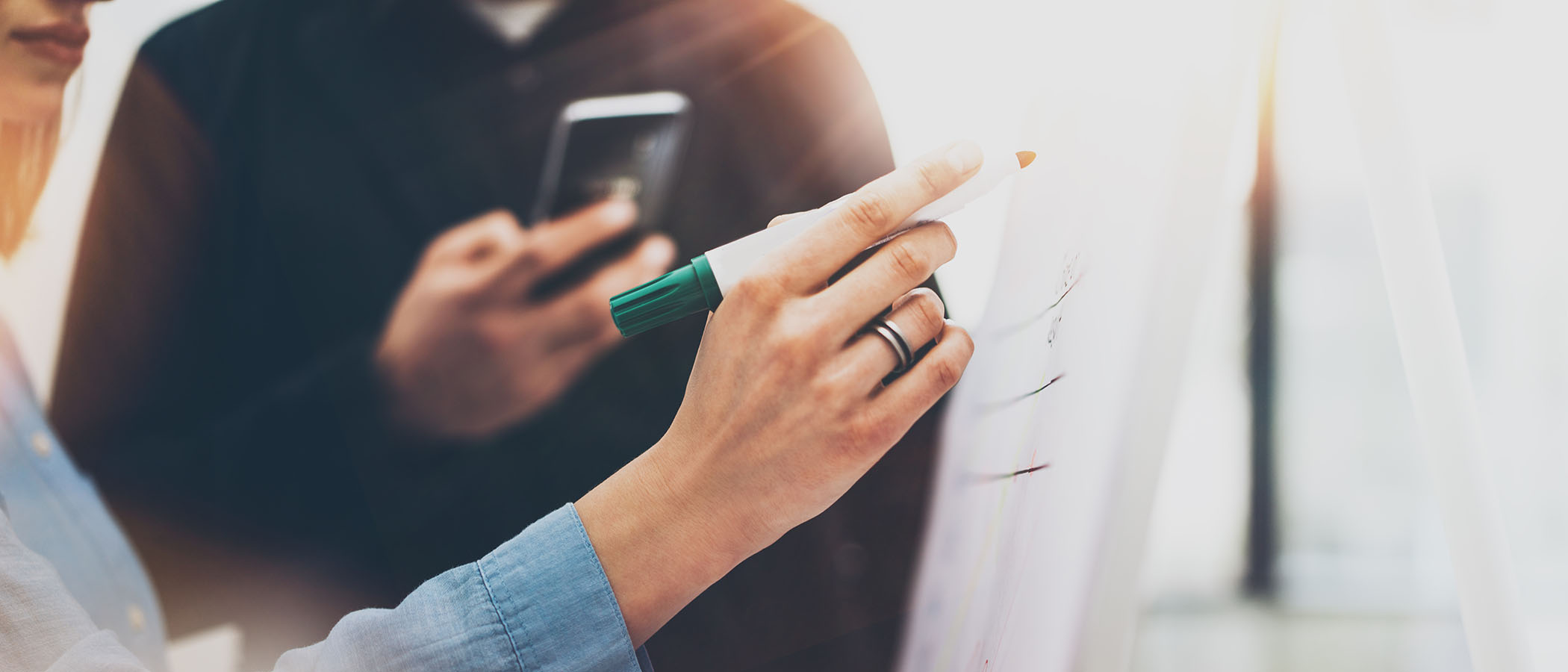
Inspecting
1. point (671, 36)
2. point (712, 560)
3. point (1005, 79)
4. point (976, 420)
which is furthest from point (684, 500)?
point (671, 36)

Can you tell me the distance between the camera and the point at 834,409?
228 millimetres

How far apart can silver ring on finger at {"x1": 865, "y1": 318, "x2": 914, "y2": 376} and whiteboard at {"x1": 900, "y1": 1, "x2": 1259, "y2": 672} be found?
44 millimetres

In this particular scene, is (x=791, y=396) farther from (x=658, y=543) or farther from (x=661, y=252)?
(x=661, y=252)

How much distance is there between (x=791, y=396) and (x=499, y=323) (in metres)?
0.48

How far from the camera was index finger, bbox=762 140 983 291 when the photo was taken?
0.23 m

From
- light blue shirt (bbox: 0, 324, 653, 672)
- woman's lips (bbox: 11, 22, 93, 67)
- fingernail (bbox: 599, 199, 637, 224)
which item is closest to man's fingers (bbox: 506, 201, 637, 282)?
fingernail (bbox: 599, 199, 637, 224)

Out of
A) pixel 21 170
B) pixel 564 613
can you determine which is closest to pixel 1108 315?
pixel 564 613

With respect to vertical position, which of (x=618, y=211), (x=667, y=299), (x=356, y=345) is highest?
(x=667, y=299)

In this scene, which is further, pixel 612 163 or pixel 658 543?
pixel 612 163

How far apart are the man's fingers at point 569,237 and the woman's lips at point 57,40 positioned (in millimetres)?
295

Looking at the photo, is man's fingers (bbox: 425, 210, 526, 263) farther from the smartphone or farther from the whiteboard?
the whiteboard

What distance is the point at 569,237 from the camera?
655 mm

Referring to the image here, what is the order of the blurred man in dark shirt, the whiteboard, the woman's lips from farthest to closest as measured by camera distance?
1. the blurred man in dark shirt
2. the woman's lips
3. the whiteboard

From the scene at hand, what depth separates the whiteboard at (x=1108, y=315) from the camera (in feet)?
0.70
